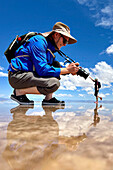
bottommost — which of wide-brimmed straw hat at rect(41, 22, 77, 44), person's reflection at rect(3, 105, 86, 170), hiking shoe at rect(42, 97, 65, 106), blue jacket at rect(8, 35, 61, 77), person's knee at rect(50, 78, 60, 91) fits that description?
person's reflection at rect(3, 105, 86, 170)

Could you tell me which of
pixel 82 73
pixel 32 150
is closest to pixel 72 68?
pixel 82 73

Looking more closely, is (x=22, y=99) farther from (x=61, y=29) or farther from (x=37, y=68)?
(x=61, y=29)

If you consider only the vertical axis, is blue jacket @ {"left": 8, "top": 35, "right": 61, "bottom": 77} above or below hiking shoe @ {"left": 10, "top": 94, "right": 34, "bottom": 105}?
above

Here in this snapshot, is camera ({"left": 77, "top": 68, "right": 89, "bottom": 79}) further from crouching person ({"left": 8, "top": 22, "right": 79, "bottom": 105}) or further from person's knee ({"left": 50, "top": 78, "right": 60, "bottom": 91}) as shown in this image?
person's knee ({"left": 50, "top": 78, "right": 60, "bottom": 91})

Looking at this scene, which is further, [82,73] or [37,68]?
[82,73]

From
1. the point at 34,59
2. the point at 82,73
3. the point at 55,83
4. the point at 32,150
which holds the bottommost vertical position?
the point at 32,150

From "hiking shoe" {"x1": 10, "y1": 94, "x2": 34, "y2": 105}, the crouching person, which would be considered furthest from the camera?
"hiking shoe" {"x1": 10, "y1": 94, "x2": 34, "y2": 105}

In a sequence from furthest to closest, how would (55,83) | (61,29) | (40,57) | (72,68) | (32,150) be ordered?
(61,29) → (55,83) → (72,68) → (40,57) → (32,150)

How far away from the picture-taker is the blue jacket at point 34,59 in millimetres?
A: 2363

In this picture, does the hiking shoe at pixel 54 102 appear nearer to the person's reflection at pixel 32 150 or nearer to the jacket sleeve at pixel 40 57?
the jacket sleeve at pixel 40 57

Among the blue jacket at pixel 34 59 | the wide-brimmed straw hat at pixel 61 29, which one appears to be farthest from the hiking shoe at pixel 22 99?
the wide-brimmed straw hat at pixel 61 29

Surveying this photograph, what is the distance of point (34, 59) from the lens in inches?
93.6

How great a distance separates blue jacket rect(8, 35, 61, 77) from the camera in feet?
7.75

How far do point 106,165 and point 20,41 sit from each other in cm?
250
